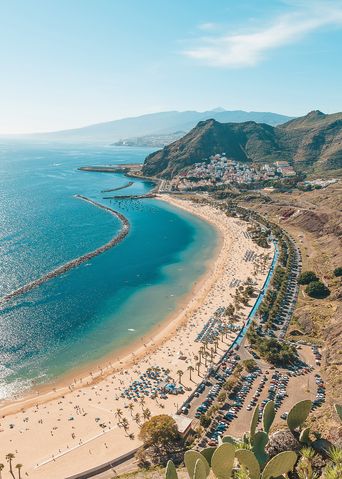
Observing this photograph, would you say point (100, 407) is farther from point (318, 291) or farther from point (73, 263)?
point (73, 263)

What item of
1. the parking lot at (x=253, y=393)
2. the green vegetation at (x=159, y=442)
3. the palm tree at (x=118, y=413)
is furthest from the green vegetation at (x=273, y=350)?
the palm tree at (x=118, y=413)

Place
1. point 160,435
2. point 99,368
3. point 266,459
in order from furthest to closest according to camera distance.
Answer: point 99,368 < point 160,435 < point 266,459

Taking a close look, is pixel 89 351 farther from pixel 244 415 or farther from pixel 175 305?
pixel 244 415

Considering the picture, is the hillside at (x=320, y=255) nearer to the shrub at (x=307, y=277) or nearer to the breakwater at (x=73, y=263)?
the shrub at (x=307, y=277)

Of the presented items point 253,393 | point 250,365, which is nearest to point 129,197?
point 250,365

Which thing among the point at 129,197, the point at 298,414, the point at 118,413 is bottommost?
the point at 118,413

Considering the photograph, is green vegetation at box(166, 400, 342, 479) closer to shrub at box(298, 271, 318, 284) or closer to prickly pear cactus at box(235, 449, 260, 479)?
prickly pear cactus at box(235, 449, 260, 479)
